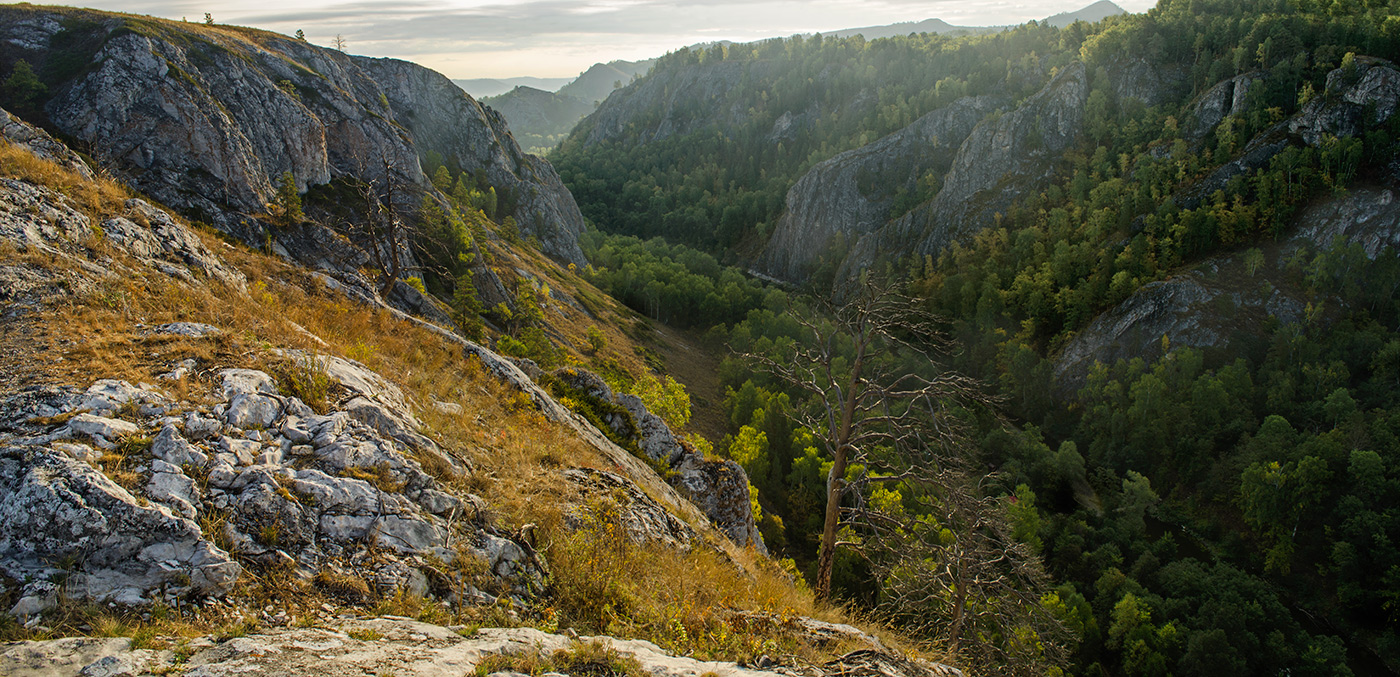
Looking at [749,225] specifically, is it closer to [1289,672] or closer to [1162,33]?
[1162,33]

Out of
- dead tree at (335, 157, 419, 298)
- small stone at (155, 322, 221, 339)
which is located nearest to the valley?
small stone at (155, 322, 221, 339)

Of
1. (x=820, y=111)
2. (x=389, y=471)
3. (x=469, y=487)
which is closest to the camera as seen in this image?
(x=389, y=471)

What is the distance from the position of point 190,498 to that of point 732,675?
581 cm

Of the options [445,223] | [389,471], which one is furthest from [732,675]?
[445,223]

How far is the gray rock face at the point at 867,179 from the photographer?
370 feet

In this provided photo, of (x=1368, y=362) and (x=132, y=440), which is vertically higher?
(x=132, y=440)

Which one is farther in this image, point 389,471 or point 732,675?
point 389,471

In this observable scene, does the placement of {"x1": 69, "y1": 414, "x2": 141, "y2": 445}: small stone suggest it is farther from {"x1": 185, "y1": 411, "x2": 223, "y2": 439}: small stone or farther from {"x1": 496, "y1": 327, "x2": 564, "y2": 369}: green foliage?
{"x1": 496, "y1": 327, "x2": 564, "y2": 369}: green foliage

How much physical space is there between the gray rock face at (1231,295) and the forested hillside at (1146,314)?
9.4 inches

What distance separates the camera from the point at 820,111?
157875mm

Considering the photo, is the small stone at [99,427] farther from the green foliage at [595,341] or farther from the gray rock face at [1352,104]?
the gray rock face at [1352,104]

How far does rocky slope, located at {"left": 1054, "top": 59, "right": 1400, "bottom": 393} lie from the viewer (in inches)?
2323

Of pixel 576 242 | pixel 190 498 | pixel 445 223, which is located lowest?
pixel 576 242

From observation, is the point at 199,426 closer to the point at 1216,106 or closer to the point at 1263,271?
the point at 1263,271
